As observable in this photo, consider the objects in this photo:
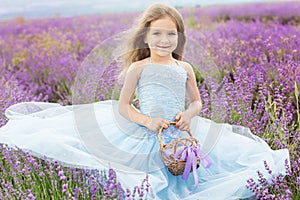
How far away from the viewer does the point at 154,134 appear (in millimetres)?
2371

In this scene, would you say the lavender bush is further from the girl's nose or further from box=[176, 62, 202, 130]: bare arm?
the girl's nose

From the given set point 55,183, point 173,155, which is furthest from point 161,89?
point 55,183

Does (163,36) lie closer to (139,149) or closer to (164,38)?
(164,38)

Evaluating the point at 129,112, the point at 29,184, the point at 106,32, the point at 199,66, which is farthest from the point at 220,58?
the point at 106,32

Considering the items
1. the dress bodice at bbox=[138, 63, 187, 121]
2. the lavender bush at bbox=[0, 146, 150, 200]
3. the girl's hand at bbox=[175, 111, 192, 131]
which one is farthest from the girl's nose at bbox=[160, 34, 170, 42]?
the lavender bush at bbox=[0, 146, 150, 200]

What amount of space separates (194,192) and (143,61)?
2.34 ft

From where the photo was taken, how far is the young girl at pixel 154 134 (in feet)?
7.37

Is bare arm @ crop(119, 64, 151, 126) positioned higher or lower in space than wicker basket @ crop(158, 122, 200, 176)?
higher

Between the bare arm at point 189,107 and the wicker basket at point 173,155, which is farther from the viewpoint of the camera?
the bare arm at point 189,107

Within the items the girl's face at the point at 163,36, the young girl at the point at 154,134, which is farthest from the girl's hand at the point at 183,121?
the girl's face at the point at 163,36

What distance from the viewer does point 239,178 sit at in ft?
7.43

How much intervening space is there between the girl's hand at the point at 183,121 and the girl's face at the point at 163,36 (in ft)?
1.04

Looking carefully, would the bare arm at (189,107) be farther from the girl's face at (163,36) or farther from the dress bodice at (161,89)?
the girl's face at (163,36)

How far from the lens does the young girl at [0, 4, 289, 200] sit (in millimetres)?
2246
